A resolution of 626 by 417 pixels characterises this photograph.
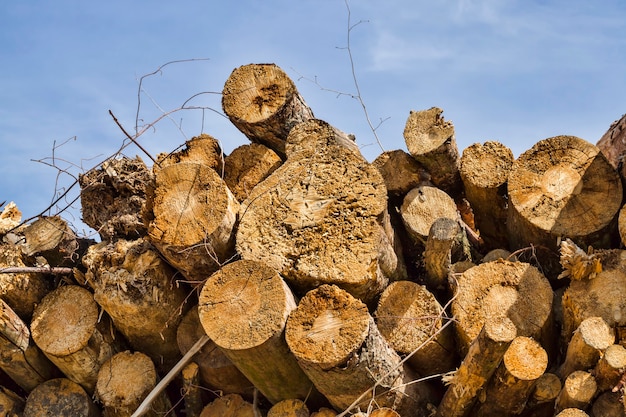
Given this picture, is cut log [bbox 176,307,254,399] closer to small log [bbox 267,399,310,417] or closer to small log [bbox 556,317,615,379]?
small log [bbox 267,399,310,417]

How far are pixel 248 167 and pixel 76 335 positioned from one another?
1405 mm

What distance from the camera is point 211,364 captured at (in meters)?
4.00

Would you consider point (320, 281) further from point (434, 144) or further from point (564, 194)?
→ point (564, 194)

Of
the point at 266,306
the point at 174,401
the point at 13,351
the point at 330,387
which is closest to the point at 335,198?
the point at 266,306

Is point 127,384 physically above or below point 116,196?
below

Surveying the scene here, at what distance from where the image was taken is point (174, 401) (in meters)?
4.38

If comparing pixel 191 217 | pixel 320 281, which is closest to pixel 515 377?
pixel 320 281

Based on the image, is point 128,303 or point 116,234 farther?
point 116,234

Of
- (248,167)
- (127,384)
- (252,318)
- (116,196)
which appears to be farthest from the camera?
(248,167)

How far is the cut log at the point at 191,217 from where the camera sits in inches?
149

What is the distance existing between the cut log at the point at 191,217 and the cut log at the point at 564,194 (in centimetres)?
155

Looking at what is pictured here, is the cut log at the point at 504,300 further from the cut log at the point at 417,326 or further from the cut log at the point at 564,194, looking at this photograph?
the cut log at the point at 564,194

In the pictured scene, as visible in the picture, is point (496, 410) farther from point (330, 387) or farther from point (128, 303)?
point (128, 303)

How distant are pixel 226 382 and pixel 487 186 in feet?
6.03
